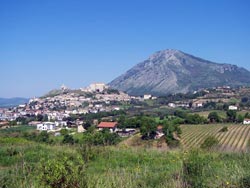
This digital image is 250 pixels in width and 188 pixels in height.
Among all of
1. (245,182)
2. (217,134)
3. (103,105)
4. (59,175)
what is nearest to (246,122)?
(217,134)

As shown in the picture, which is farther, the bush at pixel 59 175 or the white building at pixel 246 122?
the white building at pixel 246 122

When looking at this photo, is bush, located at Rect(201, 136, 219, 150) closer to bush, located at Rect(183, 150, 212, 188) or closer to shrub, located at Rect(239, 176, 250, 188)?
bush, located at Rect(183, 150, 212, 188)

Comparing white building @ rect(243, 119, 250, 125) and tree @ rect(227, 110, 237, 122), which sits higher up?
tree @ rect(227, 110, 237, 122)

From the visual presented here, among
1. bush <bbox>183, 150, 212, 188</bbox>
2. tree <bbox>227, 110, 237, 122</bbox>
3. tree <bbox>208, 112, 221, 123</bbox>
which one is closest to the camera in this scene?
bush <bbox>183, 150, 212, 188</bbox>

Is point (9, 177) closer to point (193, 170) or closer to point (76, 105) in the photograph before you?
point (193, 170)

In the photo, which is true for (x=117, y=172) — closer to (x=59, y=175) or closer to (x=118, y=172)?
(x=118, y=172)

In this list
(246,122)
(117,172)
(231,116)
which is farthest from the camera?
(231,116)


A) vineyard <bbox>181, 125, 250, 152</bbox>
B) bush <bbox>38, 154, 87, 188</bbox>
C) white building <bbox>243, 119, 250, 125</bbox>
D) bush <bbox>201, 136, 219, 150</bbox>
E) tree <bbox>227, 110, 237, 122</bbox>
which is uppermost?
bush <bbox>38, 154, 87, 188</bbox>

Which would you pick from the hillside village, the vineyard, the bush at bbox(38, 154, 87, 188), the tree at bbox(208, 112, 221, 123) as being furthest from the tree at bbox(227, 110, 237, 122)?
the bush at bbox(38, 154, 87, 188)

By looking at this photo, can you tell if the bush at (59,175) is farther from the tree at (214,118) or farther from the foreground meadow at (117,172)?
the tree at (214,118)

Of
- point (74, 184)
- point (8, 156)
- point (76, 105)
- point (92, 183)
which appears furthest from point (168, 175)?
point (76, 105)

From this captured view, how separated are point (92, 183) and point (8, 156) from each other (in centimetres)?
609

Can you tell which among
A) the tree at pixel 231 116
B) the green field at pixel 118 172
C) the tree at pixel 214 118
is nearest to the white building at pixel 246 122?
the tree at pixel 231 116

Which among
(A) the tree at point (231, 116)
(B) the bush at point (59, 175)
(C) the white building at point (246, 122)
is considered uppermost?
(B) the bush at point (59, 175)
